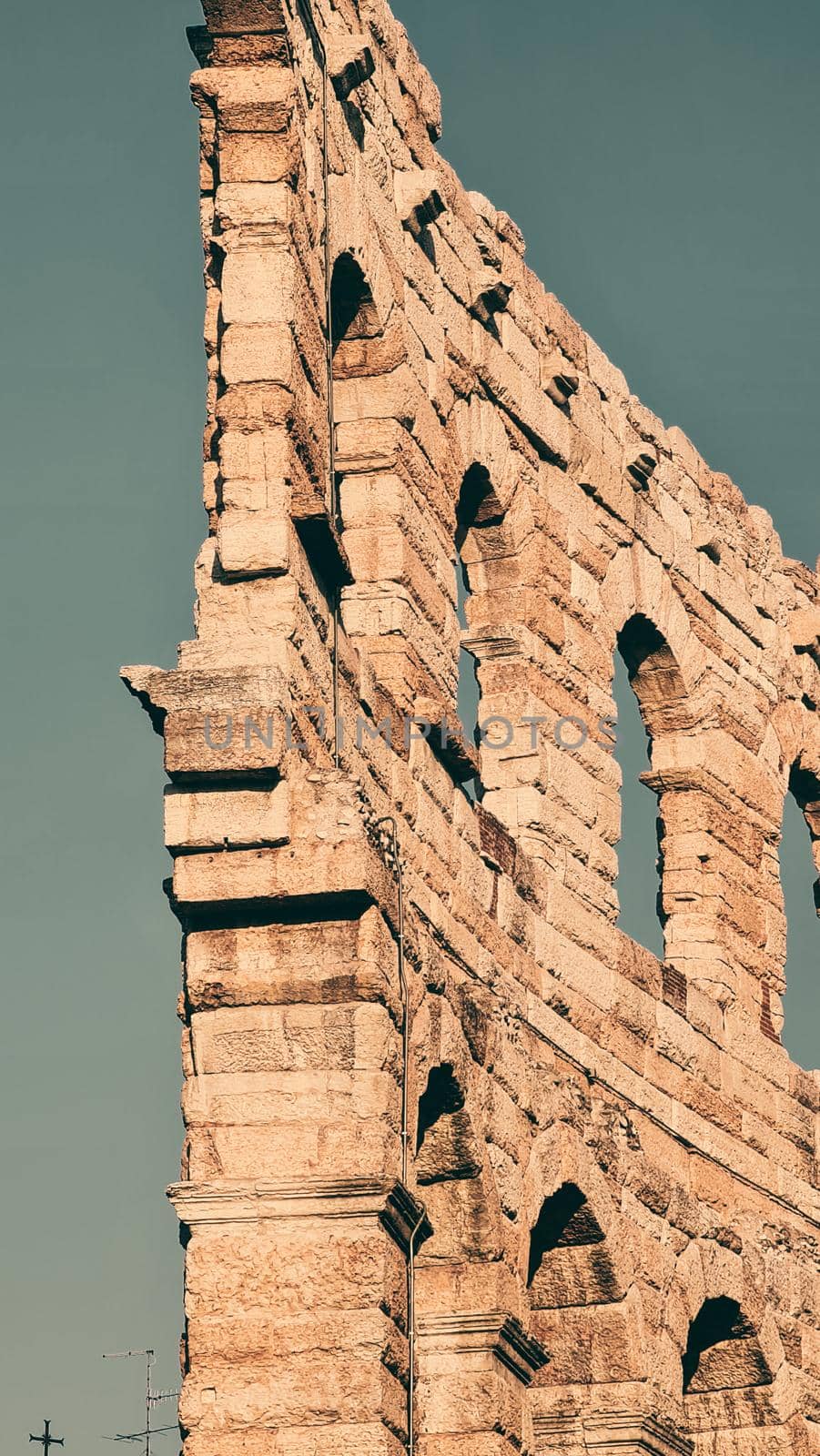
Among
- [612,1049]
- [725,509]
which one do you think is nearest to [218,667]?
[612,1049]

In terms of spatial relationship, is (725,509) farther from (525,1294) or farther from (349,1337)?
(349,1337)

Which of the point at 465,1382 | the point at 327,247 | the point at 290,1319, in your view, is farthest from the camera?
the point at 327,247

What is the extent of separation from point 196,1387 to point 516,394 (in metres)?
6.76

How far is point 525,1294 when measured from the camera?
13547 millimetres

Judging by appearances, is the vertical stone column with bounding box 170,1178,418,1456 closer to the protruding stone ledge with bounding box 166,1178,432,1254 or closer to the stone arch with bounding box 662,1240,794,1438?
the protruding stone ledge with bounding box 166,1178,432,1254

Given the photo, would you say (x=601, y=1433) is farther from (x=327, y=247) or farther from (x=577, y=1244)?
(x=327, y=247)

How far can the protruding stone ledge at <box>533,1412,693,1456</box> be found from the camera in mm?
14570

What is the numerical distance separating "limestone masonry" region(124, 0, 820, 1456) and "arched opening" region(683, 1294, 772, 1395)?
24 mm

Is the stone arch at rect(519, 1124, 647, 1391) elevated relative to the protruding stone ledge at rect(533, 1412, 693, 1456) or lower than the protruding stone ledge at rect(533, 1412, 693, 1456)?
elevated

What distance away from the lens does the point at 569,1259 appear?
1458cm

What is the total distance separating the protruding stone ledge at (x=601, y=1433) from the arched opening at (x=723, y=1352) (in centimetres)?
156

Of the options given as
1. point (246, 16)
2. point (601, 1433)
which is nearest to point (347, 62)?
point (246, 16)

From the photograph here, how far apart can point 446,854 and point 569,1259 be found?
2356mm

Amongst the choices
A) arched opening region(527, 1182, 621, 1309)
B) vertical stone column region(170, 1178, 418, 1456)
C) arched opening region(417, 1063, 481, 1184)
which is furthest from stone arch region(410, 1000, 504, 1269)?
vertical stone column region(170, 1178, 418, 1456)
